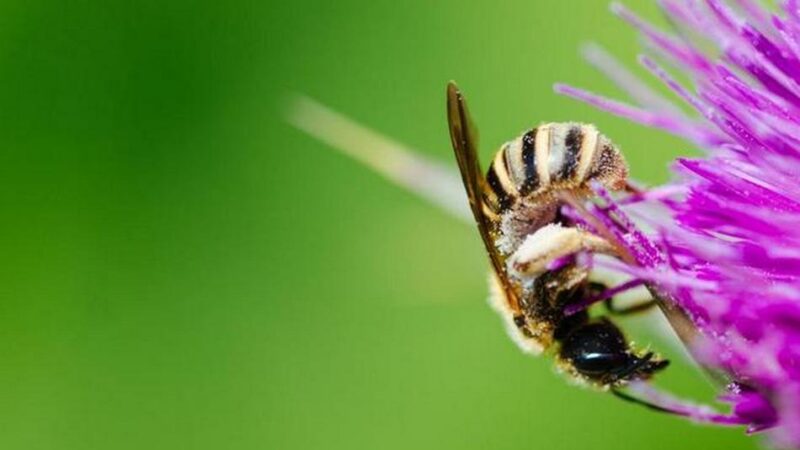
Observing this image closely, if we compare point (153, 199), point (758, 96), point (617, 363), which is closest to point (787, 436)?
point (617, 363)

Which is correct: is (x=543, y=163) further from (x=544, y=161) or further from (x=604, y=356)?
(x=604, y=356)

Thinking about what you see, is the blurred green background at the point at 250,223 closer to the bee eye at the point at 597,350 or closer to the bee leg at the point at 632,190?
the bee leg at the point at 632,190

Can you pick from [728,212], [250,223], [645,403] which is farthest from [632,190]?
[250,223]

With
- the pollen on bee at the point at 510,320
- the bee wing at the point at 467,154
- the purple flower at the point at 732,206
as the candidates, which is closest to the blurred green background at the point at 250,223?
the purple flower at the point at 732,206

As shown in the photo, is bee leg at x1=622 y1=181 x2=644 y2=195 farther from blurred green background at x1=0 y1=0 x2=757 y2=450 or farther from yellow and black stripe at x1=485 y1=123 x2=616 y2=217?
blurred green background at x1=0 y1=0 x2=757 y2=450

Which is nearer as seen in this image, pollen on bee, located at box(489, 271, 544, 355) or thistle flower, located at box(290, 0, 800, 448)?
thistle flower, located at box(290, 0, 800, 448)

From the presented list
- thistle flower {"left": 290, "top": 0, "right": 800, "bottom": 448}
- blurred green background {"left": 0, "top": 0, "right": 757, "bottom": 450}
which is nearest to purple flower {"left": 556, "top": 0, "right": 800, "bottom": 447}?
thistle flower {"left": 290, "top": 0, "right": 800, "bottom": 448}

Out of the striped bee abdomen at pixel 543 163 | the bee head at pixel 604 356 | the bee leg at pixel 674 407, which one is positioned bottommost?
the bee leg at pixel 674 407
